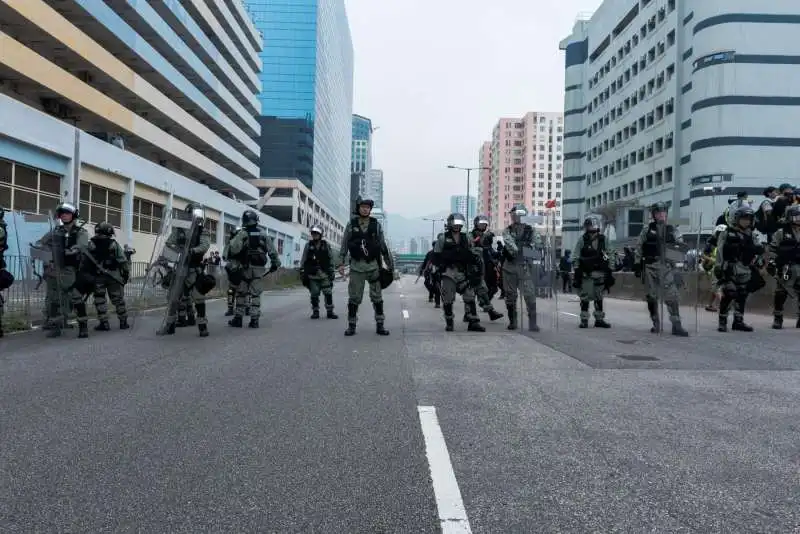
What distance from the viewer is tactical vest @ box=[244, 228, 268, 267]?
36.0 ft

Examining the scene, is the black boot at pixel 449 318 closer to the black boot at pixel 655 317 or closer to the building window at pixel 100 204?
Answer: the black boot at pixel 655 317

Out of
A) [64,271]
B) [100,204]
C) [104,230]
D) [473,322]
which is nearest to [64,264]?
[64,271]

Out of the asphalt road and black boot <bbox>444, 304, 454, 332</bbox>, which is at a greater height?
black boot <bbox>444, 304, 454, 332</bbox>

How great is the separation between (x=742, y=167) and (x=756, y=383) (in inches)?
1747

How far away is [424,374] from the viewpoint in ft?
20.6

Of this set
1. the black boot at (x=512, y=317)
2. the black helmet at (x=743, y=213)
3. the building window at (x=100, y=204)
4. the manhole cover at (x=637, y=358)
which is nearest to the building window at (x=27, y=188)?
the building window at (x=100, y=204)

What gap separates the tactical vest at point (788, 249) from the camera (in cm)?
1088

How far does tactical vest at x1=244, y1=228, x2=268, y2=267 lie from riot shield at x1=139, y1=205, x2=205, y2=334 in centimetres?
104

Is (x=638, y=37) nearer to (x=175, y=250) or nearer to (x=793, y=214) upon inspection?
(x=793, y=214)

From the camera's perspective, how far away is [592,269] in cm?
1152

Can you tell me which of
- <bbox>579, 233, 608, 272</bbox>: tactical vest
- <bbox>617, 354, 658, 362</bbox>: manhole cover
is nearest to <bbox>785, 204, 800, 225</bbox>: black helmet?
<bbox>579, 233, 608, 272</bbox>: tactical vest

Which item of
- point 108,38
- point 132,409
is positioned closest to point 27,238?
point 132,409

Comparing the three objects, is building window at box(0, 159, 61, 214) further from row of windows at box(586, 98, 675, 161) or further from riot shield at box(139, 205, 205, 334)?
row of windows at box(586, 98, 675, 161)

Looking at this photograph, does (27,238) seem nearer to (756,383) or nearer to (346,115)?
(756,383)
